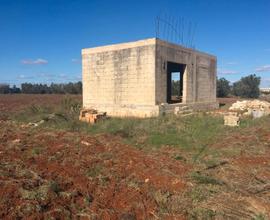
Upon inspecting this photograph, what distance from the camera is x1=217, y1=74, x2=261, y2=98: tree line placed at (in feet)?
124

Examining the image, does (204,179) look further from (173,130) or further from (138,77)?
(138,77)

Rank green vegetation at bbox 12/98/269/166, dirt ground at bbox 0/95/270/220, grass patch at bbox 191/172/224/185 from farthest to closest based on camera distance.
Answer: green vegetation at bbox 12/98/269/166, grass patch at bbox 191/172/224/185, dirt ground at bbox 0/95/270/220

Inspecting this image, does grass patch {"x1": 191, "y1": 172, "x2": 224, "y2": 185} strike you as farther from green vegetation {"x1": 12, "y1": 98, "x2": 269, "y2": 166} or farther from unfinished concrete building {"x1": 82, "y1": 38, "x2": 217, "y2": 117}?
unfinished concrete building {"x1": 82, "y1": 38, "x2": 217, "y2": 117}

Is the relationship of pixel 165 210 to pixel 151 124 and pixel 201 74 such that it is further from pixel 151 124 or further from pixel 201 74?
pixel 201 74

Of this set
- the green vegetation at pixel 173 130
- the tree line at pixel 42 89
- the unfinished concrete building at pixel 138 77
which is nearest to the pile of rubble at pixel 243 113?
the green vegetation at pixel 173 130

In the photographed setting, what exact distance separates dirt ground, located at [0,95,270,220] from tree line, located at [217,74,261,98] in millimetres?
32796

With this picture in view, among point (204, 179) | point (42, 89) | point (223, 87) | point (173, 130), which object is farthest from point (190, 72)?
point (42, 89)

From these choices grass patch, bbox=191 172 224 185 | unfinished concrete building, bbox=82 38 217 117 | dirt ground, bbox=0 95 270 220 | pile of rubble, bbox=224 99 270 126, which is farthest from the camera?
unfinished concrete building, bbox=82 38 217 117

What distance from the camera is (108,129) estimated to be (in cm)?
976

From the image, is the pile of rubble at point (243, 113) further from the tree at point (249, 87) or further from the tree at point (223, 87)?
the tree at point (249, 87)

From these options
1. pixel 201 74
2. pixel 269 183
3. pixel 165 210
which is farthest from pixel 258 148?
pixel 201 74

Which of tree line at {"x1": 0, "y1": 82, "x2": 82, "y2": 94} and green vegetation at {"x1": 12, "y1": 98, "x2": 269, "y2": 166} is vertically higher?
tree line at {"x1": 0, "y1": 82, "x2": 82, "y2": 94}

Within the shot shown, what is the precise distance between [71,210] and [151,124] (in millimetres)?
6659

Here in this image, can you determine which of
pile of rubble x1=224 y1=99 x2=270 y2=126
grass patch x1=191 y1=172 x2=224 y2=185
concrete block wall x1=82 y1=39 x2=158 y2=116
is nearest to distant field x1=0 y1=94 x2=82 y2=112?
concrete block wall x1=82 y1=39 x2=158 y2=116
